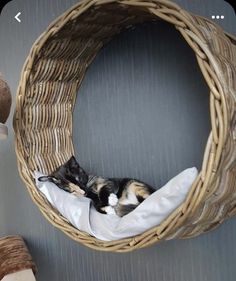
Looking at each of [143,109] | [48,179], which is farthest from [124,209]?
[143,109]

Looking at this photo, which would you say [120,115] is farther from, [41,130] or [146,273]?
[146,273]

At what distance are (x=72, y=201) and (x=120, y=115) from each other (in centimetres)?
31

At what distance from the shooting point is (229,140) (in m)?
0.81

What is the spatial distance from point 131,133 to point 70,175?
0.64 ft

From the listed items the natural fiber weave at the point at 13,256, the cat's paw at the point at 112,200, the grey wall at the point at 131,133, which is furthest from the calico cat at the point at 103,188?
the natural fiber weave at the point at 13,256

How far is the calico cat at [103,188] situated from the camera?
1007 mm

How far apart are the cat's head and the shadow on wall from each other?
10 centimetres

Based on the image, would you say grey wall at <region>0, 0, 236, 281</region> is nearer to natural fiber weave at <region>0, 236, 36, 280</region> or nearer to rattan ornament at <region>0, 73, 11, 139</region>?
natural fiber weave at <region>0, 236, 36, 280</region>

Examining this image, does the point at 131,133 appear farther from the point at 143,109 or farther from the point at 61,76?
the point at 61,76

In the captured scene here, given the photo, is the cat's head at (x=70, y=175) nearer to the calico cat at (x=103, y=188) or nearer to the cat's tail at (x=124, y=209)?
the calico cat at (x=103, y=188)

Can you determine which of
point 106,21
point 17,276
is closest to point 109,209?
point 17,276

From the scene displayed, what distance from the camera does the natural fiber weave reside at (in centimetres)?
111

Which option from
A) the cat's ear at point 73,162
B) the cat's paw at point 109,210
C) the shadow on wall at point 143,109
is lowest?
the cat's paw at point 109,210

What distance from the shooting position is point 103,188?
1.08 metres
